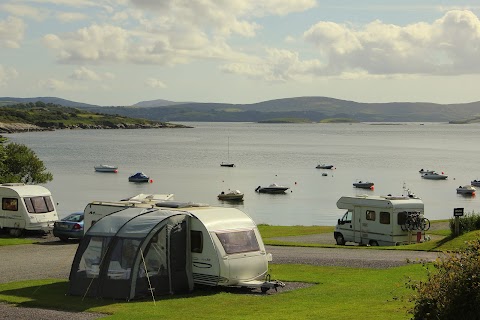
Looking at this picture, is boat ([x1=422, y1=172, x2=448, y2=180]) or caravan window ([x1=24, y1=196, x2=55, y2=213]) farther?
boat ([x1=422, y1=172, x2=448, y2=180])

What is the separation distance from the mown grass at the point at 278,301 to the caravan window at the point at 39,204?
1621 centimetres

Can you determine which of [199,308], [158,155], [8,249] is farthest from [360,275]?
[158,155]

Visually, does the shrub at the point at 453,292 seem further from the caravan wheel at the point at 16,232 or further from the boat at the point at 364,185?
the boat at the point at 364,185

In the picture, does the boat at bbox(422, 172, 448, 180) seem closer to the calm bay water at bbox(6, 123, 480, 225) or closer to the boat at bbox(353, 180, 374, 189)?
the calm bay water at bbox(6, 123, 480, 225)

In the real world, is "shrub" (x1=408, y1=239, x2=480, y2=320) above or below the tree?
above

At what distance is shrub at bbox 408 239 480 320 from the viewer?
44.6ft

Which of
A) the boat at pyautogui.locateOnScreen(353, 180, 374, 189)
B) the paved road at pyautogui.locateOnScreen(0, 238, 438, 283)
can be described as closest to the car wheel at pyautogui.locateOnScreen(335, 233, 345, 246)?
the paved road at pyautogui.locateOnScreen(0, 238, 438, 283)

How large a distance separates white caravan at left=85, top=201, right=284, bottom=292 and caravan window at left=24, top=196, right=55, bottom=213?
19.1m

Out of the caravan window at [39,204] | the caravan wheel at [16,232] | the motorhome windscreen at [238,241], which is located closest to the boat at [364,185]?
the caravan window at [39,204]

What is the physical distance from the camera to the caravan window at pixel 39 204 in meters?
41.1

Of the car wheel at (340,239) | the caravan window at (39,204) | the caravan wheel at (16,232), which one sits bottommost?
the car wheel at (340,239)

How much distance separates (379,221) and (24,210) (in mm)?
19196

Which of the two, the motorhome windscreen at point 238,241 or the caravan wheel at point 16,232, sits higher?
the motorhome windscreen at point 238,241

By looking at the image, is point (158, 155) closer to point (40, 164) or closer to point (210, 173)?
point (210, 173)
